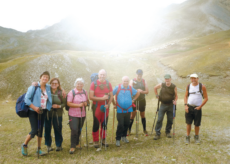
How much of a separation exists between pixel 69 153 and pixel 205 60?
53.8 meters

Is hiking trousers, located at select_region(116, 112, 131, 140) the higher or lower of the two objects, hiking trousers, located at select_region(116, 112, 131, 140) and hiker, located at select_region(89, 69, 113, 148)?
the lower

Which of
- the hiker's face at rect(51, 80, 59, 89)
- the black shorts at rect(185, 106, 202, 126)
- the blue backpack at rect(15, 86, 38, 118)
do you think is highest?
the hiker's face at rect(51, 80, 59, 89)

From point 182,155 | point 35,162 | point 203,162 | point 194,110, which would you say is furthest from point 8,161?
point 194,110

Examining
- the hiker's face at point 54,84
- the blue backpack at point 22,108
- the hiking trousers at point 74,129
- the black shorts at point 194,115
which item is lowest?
the hiking trousers at point 74,129

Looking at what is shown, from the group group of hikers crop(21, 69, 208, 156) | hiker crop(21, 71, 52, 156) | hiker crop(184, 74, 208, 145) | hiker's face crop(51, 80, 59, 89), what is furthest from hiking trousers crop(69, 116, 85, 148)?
hiker crop(184, 74, 208, 145)

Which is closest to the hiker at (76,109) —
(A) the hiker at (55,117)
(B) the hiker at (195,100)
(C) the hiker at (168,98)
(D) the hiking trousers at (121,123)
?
(A) the hiker at (55,117)

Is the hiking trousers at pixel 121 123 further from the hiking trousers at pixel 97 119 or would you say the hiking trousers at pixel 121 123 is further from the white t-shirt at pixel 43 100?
the white t-shirt at pixel 43 100

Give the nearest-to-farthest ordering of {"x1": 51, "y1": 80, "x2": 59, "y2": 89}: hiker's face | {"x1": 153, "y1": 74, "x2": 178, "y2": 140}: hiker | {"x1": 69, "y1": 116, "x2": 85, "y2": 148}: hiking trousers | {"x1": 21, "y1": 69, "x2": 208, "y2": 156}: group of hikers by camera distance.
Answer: {"x1": 21, "y1": 69, "x2": 208, "y2": 156}: group of hikers < {"x1": 69, "y1": 116, "x2": 85, "y2": 148}: hiking trousers < {"x1": 51, "y1": 80, "x2": 59, "y2": 89}: hiker's face < {"x1": 153, "y1": 74, "x2": 178, "y2": 140}: hiker

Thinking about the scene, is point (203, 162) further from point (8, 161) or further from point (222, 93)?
point (222, 93)

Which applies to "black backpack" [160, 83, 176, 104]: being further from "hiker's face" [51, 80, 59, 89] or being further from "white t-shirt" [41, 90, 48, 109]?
"white t-shirt" [41, 90, 48, 109]

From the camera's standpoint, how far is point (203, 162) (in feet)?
20.7

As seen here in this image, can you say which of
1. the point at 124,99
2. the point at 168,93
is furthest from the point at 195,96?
the point at 124,99

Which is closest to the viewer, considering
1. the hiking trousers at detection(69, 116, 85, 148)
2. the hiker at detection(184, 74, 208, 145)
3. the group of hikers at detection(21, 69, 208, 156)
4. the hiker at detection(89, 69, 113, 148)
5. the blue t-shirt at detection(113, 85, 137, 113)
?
the group of hikers at detection(21, 69, 208, 156)

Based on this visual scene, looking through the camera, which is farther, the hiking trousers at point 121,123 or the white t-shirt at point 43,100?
the hiking trousers at point 121,123
